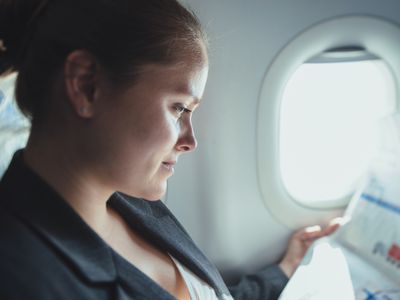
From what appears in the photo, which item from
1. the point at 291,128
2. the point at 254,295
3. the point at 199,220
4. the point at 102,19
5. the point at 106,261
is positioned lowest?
the point at 254,295

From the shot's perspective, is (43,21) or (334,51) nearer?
(43,21)

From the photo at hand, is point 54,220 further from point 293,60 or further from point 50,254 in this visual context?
point 293,60

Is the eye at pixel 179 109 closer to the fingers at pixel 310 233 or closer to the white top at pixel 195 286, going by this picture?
the white top at pixel 195 286

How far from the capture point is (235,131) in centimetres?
121

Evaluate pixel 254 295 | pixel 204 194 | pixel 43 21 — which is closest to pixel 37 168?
pixel 43 21

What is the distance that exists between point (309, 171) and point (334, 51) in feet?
1.34

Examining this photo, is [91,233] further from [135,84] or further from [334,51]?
[334,51]

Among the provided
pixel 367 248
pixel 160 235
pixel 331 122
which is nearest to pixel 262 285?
pixel 367 248

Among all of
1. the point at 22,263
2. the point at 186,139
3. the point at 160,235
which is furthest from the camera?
the point at 160,235

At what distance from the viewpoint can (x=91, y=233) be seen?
0.75 metres

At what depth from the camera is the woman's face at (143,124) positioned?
702mm

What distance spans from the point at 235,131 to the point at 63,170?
0.60 m

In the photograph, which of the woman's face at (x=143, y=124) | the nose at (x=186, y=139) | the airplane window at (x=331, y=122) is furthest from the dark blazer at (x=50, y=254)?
the airplane window at (x=331, y=122)

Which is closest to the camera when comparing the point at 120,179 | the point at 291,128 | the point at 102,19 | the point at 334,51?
the point at 102,19
